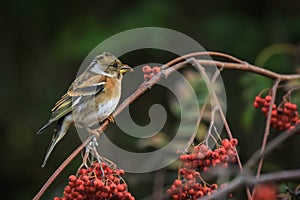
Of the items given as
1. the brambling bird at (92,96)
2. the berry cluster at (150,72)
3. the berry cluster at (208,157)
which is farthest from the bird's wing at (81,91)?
the berry cluster at (208,157)

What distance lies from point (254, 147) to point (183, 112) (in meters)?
2.29

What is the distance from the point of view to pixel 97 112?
3.34 m

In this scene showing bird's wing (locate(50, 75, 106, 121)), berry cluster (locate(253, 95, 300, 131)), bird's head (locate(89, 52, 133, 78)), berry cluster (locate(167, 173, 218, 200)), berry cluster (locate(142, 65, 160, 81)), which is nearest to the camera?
berry cluster (locate(167, 173, 218, 200))

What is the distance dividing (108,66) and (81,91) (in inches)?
8.7

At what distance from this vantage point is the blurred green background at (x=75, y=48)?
536 centimetres

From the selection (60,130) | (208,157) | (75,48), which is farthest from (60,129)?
(75,48)

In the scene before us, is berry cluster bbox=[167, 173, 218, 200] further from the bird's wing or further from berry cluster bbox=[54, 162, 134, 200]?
the bird's wing

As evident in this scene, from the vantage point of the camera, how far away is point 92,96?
11.4ft

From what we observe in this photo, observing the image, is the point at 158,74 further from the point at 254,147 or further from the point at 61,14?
the point at 61,14

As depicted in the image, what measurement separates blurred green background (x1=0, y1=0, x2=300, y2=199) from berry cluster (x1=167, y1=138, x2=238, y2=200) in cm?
315

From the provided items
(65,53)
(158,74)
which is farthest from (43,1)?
(158,74)

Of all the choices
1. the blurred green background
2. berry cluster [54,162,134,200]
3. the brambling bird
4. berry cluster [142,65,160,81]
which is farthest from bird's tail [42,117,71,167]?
the blurred green background

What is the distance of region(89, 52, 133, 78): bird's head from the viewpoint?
3.50 m

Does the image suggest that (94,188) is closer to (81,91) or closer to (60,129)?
(60,129)
